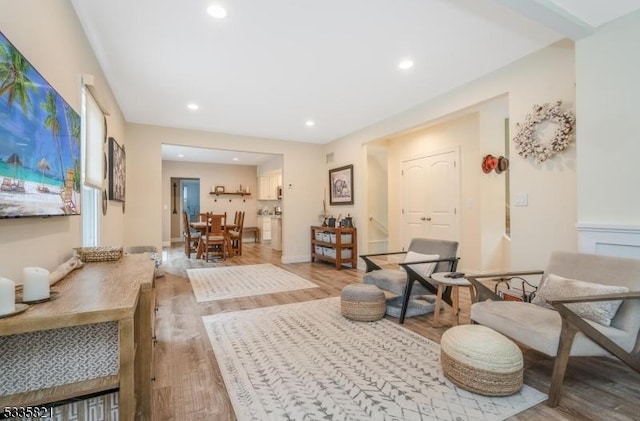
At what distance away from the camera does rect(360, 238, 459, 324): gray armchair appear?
2865mm

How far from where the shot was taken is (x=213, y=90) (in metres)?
3.74

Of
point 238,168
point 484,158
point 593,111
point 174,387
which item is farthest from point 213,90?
point 238,168

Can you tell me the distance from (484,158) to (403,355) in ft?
12.1

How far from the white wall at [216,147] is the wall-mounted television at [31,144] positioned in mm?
3473

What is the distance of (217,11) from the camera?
2.26 meters

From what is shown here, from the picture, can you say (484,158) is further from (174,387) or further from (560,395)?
(174,387)

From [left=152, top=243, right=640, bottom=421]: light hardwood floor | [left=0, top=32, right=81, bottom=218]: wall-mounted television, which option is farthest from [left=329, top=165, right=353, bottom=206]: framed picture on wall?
[left=0, top=32, right=81, bottom=218]: wall-mounted television

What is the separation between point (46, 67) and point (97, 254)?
48.0 inches

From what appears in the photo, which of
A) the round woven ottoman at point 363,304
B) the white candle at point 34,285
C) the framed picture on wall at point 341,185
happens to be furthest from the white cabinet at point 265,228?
the white candle at point 34,285

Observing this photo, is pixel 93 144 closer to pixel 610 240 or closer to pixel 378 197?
pixel 610 240

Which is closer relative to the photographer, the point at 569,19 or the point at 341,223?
the point at 569,19

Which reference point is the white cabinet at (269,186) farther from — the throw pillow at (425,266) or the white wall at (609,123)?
the white wall at (609,123)

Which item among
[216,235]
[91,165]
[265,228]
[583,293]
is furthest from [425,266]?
[265,228]

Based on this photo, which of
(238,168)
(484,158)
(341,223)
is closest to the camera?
(484,158)
